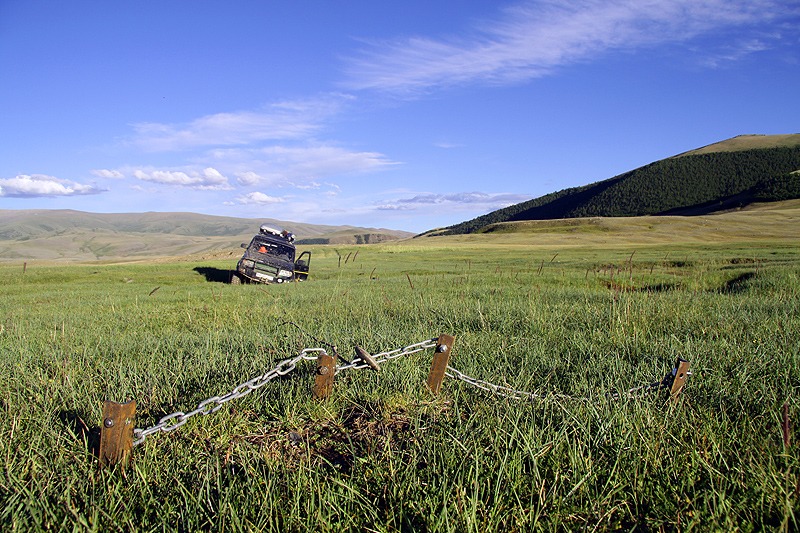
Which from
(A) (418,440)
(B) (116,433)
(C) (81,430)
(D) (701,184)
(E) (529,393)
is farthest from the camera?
(D) (701,184)

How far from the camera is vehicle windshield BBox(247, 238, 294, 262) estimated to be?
72.7 feet

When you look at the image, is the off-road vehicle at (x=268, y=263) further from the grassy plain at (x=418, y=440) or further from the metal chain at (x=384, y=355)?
the metal chain at (x=384, y=355)

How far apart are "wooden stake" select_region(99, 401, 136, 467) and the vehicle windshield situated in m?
19.8

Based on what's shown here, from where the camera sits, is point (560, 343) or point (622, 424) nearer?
point (622, 424)

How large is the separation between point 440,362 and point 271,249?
65.5 ft

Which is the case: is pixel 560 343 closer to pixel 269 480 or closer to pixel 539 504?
pixel 539 504

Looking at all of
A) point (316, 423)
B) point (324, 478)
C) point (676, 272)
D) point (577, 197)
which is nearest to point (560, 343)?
point (316, 423)

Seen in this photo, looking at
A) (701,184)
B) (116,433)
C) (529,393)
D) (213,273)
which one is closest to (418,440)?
(529,393)

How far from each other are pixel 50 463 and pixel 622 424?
3.16 metres

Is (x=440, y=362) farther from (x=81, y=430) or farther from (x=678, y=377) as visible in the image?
(x=81, y=430)

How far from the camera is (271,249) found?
2266cm

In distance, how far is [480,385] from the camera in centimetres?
378

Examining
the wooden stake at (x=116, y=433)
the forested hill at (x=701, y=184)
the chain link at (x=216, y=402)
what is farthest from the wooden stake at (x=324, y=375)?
the forested hill at (x=701, y=184)

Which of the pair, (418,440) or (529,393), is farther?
(529,393)
